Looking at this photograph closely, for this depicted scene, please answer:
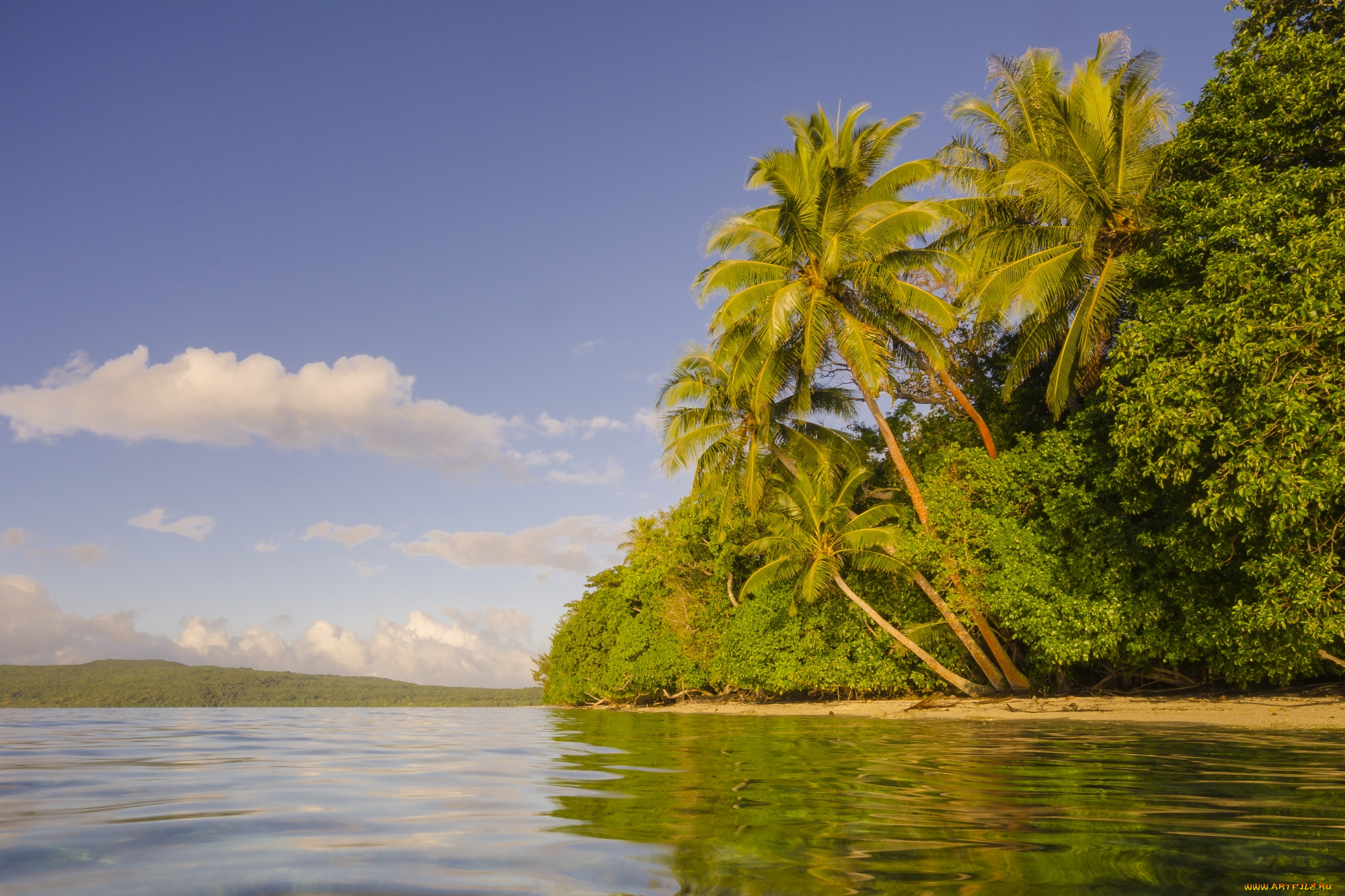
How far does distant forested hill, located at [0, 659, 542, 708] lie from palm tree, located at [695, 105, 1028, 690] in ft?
156

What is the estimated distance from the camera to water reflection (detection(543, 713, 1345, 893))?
229cm

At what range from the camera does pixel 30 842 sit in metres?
2.76

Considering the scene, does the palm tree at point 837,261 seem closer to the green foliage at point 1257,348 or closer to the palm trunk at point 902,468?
the palm trunk at point 902,468

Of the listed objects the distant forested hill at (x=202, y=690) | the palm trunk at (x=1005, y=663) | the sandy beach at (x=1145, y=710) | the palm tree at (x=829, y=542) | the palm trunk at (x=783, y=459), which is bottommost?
the distant forested hill at (x=202, y=690)

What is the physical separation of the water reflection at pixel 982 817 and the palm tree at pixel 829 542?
1196 centimetres

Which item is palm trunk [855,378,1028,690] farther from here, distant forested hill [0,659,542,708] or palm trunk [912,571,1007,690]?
distant forested hill [0,659,542,708]

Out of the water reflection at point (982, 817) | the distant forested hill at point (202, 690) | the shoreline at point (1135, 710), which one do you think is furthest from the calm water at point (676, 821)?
the distant forested hill at point (202, 690)

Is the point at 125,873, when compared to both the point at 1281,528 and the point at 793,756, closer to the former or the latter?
the point at 793,756

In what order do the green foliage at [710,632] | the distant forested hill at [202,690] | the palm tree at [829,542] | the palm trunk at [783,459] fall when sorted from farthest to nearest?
1. the distant forested hill at [202,690]
2. the green foliage at [710,632]
3. the palm trunk at [783,459]
4. the palm tree at [829,542]

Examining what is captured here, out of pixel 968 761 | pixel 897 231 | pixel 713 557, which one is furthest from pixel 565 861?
pixel 713 557

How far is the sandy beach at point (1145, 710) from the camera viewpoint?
11898 mm

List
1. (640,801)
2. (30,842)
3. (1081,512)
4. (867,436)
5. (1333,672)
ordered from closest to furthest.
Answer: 1. (30,842)
2. (640,801)
3. (1333,672)
4. (1081,512)
5. (867,436)

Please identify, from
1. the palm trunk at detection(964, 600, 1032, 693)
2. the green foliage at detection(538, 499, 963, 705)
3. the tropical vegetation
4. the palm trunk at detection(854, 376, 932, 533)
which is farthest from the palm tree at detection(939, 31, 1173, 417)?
the green foliage at detection(538, 499, 963, 705)

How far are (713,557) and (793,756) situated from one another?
24.4 m
